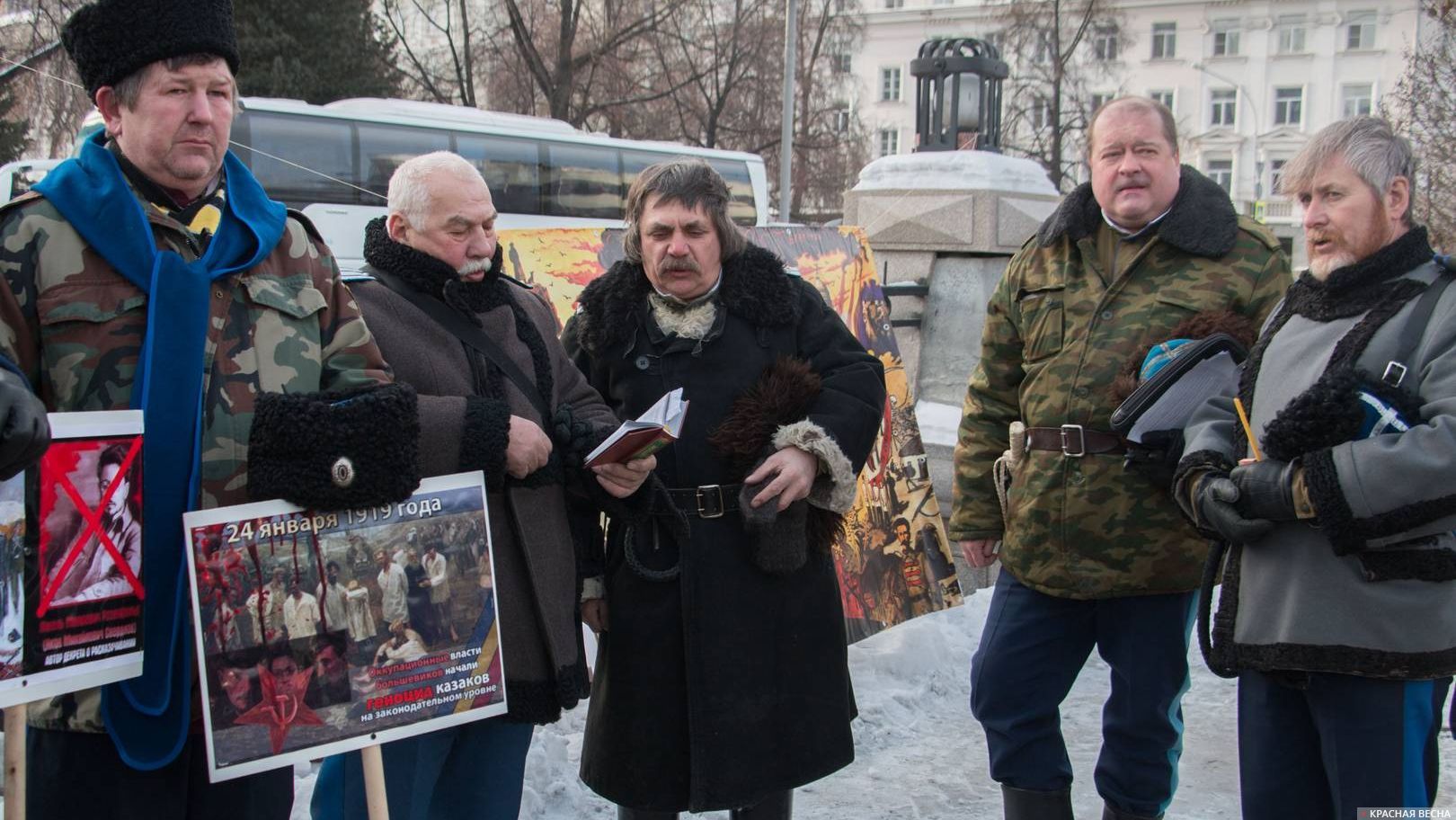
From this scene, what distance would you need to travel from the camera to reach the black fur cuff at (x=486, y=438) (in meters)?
2.38

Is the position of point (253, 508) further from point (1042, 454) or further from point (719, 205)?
point (1042, 454)

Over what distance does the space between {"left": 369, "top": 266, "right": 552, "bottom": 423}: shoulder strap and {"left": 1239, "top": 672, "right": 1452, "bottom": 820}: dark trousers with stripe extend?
173 cm

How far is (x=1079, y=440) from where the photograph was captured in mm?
3178

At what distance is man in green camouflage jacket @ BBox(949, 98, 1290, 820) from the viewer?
3.13 m

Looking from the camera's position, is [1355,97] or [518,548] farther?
[1355,97]

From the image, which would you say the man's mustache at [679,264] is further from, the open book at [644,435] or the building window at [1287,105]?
the building window at [1287,105]

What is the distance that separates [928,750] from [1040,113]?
3364 cm

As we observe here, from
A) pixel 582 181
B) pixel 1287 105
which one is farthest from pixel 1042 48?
pixel 1287 105

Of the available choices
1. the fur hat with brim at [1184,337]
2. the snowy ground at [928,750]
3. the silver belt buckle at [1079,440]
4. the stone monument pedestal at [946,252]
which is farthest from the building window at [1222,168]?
the silver belt buckle at [1079,440]

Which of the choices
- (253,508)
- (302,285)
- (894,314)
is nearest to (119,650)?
(253,508)

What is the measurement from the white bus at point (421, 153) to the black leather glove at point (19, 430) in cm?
1226

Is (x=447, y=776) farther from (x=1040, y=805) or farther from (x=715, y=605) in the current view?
(x=1040, y=805)

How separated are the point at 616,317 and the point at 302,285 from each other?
3.00 ft

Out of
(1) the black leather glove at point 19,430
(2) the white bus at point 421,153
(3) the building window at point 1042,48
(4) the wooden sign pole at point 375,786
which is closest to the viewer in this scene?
(1) the black leather glove at point 19,430
